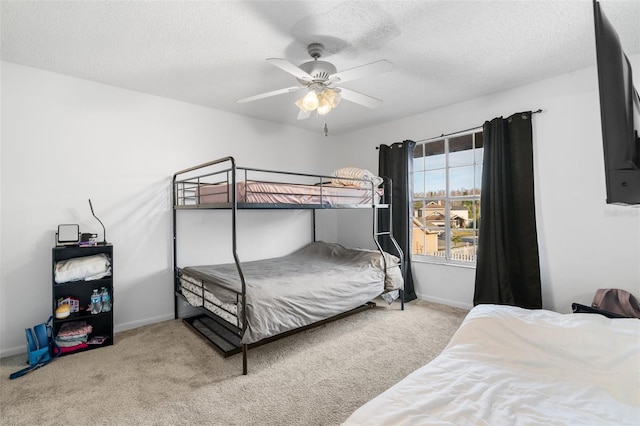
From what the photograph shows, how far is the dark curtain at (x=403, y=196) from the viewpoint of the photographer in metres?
3.92

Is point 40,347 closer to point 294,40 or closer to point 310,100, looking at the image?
point 310,100

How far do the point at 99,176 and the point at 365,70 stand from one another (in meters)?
2.60

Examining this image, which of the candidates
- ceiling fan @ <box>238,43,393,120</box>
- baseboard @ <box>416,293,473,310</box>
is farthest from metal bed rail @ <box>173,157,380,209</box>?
baseboard @ <box>416,293,473,310</box>

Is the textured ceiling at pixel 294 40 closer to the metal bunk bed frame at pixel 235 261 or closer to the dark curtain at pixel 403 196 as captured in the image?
the metal bunk bed frame at pixel 235 261

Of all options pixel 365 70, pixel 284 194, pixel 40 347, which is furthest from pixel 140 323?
pixel 365 70

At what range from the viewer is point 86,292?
281 centimetres

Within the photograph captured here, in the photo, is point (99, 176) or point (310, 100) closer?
point (310, 100)

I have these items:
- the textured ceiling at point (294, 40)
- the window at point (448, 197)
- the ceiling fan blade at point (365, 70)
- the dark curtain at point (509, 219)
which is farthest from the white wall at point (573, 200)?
the ceiling fan blade at point (365, 70)

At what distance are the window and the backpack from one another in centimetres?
380

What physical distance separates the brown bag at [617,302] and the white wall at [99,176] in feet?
11.3

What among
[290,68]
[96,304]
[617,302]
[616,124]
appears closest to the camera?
[616,124]

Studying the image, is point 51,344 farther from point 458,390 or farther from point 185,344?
point 458,390

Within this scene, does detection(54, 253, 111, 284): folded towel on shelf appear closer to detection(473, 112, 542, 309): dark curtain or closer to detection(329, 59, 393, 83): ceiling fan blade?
detection(329, 59, 393, 83): ceiling fan blade

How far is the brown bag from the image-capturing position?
239cm
